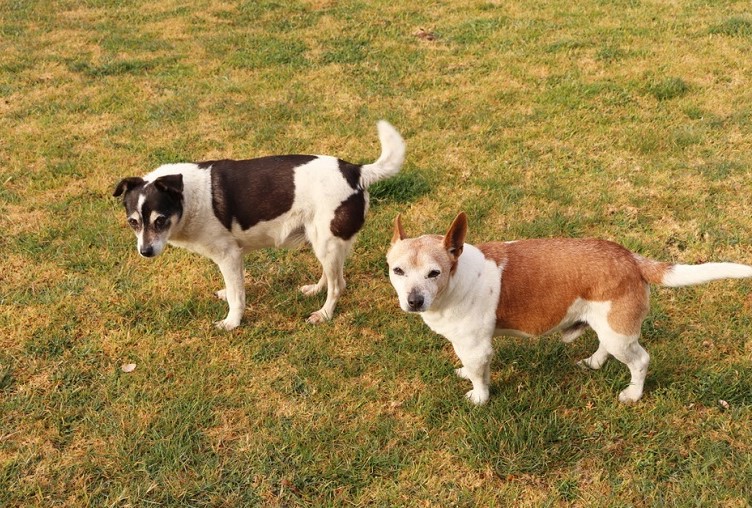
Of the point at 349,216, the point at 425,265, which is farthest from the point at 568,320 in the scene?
the point at 349,216

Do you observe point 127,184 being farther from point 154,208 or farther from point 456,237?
point 456,237

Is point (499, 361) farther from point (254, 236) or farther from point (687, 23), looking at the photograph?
point (687, 23)

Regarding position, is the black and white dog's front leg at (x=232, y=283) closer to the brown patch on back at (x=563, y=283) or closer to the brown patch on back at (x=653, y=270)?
the brown patch on back at (x=563, y=283)

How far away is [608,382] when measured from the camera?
369 cm

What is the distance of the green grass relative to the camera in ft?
10.7

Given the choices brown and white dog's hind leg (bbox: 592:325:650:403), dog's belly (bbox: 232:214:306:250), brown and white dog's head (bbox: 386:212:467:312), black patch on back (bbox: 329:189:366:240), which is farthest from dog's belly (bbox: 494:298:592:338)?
Answer: dog's belly (bbox: 232:214:306:250)

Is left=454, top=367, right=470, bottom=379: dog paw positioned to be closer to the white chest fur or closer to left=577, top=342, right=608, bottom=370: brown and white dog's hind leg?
the white chest fur

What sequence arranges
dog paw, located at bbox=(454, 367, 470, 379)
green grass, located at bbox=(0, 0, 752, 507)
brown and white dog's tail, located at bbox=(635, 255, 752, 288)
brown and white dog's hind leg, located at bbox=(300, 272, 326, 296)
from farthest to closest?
brown and white dog's hind leg, located at bbox=(300, 272, 326, 296), dog paw, located at bbox=(454, 367, 470, 379), green grass, located at bbox=(0, 0, 752, 507), brown and white dog's tail, located at bbox=(635, 255, 752, 288)

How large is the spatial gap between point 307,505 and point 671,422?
2.20 meters

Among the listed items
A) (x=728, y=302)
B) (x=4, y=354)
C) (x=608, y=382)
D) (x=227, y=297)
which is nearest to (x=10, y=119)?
(x=4, y=354)

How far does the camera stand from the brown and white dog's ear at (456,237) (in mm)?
3139

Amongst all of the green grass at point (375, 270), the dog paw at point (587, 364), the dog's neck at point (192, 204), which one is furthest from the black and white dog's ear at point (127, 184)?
the dog paw at point (587, 364)

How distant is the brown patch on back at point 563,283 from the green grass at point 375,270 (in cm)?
64

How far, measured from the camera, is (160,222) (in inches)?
152
